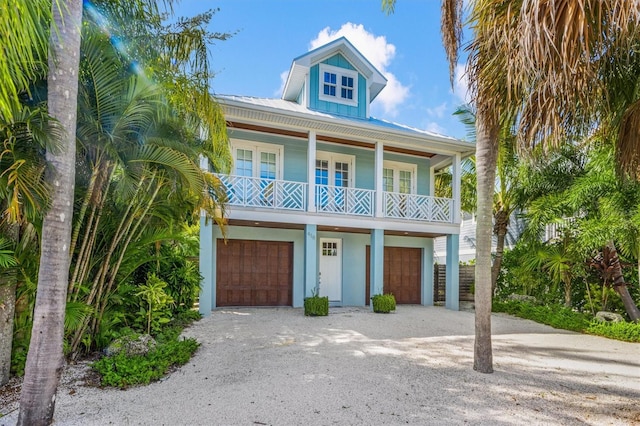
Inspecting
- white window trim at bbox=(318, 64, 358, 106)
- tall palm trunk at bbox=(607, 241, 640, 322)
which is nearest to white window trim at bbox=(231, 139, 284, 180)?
white window trim at bbox=(318, 64, 358, 106)

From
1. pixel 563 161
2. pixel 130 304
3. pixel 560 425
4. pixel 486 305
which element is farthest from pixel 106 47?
pixel 563 161

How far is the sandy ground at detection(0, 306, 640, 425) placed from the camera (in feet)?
12.7

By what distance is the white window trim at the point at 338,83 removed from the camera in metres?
12.9

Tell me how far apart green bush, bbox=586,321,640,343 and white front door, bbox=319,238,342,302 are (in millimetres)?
6957

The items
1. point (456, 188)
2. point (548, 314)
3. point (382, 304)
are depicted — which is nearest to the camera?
point (548, 314)

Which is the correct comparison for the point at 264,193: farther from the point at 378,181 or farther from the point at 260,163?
the point at 378,181

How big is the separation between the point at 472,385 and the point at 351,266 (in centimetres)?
806

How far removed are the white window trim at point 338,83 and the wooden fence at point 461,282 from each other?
7.25m

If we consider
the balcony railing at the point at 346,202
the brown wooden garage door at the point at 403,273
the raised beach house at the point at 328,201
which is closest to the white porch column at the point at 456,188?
the raised beach house at the point at 328,201

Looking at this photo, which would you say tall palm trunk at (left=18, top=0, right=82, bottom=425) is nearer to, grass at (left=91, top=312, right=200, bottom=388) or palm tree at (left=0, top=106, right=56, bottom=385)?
palm tree at (left=0, top=106, right=56, bottom=385)

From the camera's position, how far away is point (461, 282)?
14.4m

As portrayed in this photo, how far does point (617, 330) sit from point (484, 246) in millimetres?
5898

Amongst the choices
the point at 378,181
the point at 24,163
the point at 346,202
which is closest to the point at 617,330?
the point at 378,181

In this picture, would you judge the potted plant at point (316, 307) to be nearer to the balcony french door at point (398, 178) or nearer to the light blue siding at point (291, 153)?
the light blue siding at point (291, 153)
